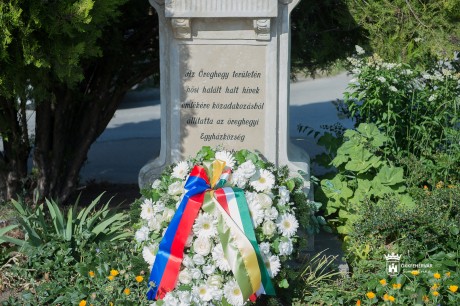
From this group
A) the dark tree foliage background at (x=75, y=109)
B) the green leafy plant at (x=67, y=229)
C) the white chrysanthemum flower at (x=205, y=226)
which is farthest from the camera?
the dark tree foliage background at (x=75, y=109)

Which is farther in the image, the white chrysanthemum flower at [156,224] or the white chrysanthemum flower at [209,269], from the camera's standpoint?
the white chrysanthemum flower at [156,224]

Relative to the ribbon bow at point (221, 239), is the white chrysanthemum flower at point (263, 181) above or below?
above

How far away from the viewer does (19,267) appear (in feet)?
14.9

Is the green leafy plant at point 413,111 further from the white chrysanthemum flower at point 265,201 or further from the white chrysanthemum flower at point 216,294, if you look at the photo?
the white chrysanthemum flower at point 216,294

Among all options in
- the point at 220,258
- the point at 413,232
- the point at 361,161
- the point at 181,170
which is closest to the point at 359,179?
the point at 361,161

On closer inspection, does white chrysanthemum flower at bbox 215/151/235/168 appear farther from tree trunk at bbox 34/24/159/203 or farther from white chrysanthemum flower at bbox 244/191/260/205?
tree trunk at bbox 34/24/159/203

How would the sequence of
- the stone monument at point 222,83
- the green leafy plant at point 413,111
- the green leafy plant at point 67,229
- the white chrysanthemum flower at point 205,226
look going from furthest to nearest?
the green leafy plant at point 413,111 < the stone monument at point 222,83 < the green leafy plant at point 67,229 < the white chrysanthemum flower at point 205,226

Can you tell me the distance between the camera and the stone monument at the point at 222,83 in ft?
16.9

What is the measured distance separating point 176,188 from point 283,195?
25.3 inches

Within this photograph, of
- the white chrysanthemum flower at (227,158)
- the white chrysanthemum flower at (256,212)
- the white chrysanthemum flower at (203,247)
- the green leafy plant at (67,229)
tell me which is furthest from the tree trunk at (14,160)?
the white chrysanthemum flower at (256,212)

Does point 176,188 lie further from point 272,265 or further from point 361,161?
point 361,161

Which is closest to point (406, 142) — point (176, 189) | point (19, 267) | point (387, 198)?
point (387, 198)

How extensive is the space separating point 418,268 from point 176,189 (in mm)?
1510

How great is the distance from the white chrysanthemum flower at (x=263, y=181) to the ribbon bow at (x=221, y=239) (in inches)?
5.0
